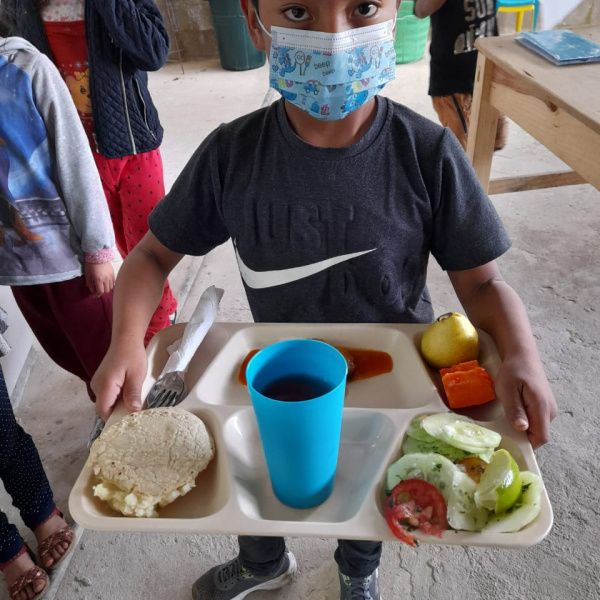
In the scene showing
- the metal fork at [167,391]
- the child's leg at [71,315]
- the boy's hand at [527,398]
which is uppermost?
the boy's hand at [527,398]

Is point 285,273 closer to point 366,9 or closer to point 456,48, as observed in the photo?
point 366,9

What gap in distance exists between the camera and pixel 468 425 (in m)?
0.68

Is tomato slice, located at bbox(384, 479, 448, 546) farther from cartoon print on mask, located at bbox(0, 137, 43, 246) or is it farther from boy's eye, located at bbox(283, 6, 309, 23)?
cartoon print on mask, located at bbox(0, 137, 43, 246)

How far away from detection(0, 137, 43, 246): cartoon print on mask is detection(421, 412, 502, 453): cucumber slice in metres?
1.00

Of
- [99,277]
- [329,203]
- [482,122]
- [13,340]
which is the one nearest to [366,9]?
[329,203]

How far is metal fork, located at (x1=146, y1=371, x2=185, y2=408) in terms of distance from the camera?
30.8 inches

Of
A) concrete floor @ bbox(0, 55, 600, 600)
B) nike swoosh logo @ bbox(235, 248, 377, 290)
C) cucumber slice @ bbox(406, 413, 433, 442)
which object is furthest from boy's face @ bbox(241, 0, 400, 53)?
concrete floor @ bbox(0, 55, 600, 600)

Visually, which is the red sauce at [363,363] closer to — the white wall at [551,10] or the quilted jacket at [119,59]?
the quilted jacket at [119,59]

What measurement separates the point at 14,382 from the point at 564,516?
5.62ft

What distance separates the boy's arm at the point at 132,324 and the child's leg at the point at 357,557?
0.55 metres

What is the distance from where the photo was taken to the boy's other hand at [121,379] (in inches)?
29.3

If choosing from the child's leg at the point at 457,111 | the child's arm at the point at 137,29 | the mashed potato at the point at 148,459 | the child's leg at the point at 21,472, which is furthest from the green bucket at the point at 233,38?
the mashed potato at the point at 148,459

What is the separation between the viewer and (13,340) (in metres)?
1.90

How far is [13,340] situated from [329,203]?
148 cm
